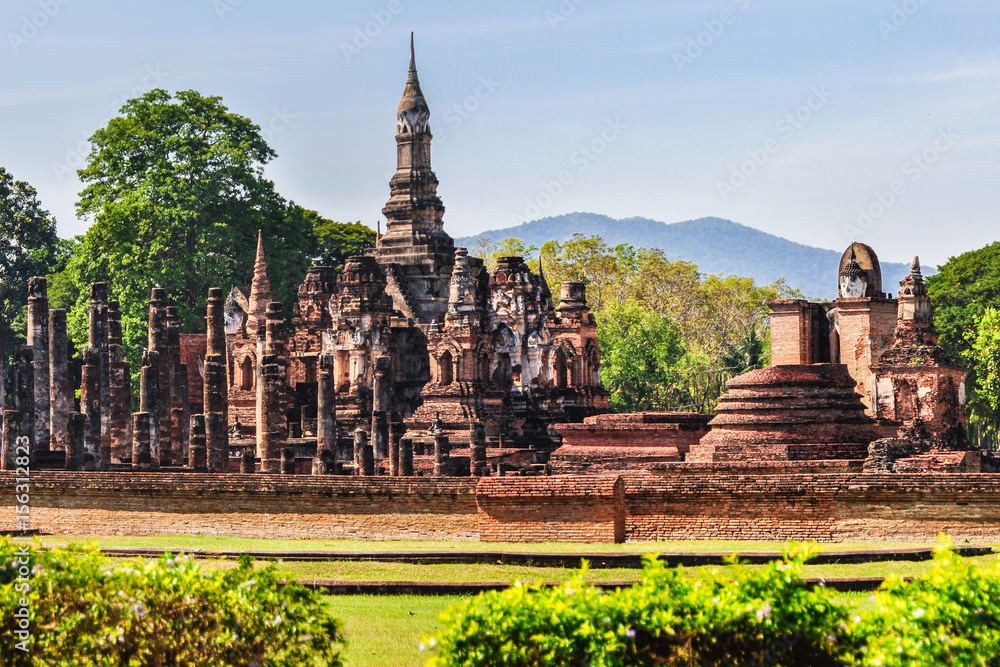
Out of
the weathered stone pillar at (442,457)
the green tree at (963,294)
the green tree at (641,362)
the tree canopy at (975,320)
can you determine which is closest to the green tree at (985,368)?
the tree canopy at (975,320)

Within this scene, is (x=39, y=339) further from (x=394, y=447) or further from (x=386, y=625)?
(x=386, y=625)

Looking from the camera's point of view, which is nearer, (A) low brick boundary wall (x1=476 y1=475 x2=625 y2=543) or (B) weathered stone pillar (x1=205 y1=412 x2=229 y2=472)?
(A) low brick boundary wall (x1=476 y1=475 x2=625 y2=543)

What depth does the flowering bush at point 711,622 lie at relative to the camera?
27.2 ft

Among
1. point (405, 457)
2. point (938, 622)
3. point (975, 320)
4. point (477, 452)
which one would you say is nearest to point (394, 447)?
point (405, 457)

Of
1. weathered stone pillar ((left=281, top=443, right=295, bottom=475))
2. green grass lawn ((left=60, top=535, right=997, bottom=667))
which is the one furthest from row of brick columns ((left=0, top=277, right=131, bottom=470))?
green grass lawn ((left=60, top=535, right=997, bottom=667))

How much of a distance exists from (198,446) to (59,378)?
467 cm

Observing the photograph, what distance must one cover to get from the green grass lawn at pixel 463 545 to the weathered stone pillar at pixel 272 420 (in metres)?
13.7

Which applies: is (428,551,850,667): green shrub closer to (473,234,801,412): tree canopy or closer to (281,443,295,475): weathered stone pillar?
(281,443,295,475): weathered stone pillar

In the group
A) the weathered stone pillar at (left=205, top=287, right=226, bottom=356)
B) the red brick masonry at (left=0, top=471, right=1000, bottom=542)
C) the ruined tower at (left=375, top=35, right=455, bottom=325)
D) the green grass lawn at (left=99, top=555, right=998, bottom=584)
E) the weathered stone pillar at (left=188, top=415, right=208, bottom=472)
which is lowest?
the green grass lawn at (left=99, top=555, right=998, bottom=584)

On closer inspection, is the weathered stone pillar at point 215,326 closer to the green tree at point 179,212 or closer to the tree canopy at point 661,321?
the green tree at point 179,212

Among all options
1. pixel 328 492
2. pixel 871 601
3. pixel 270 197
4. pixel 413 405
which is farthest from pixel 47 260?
pixel 871 601

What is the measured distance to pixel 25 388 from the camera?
33250 millimetres

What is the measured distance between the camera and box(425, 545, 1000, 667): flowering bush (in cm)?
828

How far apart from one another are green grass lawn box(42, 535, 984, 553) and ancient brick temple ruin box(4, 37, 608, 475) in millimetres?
11225
